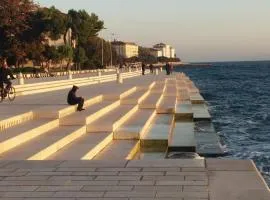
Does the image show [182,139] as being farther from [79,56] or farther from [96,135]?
[79,56]

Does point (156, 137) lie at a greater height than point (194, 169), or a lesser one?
lesser

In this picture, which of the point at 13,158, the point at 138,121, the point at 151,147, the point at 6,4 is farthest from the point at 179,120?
the point at 6,4

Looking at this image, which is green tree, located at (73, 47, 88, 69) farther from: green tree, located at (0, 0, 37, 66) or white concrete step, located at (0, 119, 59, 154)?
white concrete step, located at (0, 119, 59, 154)

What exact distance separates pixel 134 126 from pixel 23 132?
4064mm

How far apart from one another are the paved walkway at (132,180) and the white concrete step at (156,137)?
4.85 m

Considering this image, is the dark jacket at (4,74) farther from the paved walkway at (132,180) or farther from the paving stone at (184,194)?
the paving stone at (184,194)

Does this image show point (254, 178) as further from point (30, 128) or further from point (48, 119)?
point (48, 119)

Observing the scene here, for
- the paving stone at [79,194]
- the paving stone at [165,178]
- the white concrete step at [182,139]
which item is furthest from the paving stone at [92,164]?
the white concrete step at [182,139]

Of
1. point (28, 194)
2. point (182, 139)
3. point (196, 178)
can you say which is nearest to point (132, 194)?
point (196, 178)

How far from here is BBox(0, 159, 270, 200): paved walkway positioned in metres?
5.30

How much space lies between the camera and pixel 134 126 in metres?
12.9

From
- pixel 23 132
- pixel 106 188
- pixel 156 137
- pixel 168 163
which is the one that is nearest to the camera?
pixel 106 188

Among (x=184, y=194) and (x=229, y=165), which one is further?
(x=229, y=165)

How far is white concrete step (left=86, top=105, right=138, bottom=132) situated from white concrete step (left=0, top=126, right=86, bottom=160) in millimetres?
323
